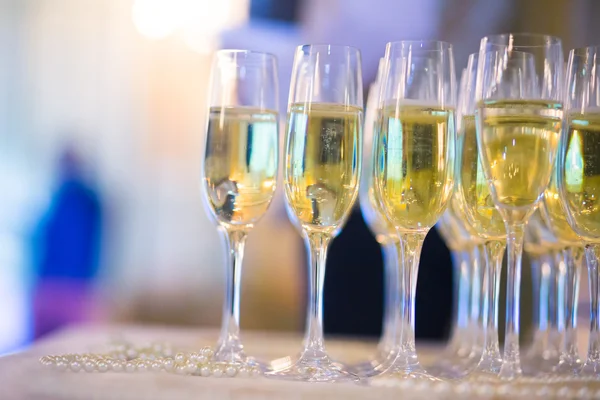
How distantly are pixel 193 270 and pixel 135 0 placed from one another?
783mm

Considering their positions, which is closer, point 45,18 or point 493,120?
point 493,120

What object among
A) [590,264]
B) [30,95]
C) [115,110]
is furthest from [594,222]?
[30,95]

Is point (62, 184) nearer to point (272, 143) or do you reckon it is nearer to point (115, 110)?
point (115, 110)

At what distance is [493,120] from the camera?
675 mm

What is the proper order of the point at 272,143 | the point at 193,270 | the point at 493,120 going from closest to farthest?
1. the point at 493,120
2. the point at 272,143
3. the point at 193,270

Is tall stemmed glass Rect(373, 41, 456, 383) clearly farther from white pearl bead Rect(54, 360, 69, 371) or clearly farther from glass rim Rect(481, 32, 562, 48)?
white pearl bead Rect(54, 360, 69, 371)

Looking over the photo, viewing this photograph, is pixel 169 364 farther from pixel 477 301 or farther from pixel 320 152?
pixel 477 301

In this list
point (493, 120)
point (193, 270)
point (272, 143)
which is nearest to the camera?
point (493, 120)

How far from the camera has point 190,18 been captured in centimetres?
216

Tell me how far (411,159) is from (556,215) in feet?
0.63

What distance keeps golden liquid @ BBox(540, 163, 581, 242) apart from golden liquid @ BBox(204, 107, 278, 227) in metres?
0.28

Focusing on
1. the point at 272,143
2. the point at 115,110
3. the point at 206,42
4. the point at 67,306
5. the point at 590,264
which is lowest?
the point at 67,306

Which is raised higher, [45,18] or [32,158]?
[45,18]

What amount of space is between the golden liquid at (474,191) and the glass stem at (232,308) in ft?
0.77
